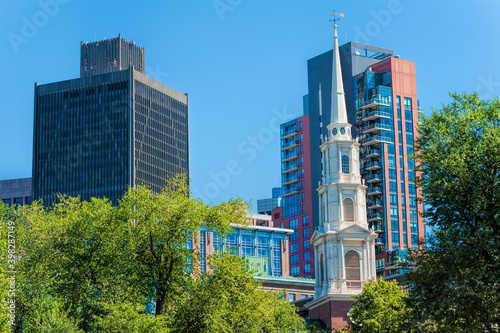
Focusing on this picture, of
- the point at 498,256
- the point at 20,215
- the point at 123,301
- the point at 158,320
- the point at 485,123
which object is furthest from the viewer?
the point at 20,215

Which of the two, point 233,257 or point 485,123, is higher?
point 485,123

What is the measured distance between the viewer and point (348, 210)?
12275cm

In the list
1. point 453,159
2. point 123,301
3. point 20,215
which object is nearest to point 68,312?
point 123,301

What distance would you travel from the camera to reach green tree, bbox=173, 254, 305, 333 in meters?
66.9

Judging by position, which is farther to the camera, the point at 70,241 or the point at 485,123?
the point at 70,241

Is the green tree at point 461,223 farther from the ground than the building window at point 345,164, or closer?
closer

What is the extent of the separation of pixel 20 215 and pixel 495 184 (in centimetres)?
4354

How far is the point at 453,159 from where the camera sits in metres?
58.2

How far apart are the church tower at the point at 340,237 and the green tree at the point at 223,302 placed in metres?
48.1

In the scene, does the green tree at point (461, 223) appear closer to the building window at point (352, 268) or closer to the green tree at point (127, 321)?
the green tree at point (127, 321)

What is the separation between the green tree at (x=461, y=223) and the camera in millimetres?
55062

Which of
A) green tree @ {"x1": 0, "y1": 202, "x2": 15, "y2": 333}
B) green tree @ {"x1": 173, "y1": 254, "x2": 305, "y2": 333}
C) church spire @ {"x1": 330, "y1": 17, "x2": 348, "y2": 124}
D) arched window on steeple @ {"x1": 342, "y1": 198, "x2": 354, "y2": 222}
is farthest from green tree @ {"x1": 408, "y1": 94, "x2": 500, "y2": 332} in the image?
church spire @ {"x1": 330, "y1": 17, "x2": 348, "y2": 124}

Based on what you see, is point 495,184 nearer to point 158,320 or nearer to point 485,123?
point 485,123

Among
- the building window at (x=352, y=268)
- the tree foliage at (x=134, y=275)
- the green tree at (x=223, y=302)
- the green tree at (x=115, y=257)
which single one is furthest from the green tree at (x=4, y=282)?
the building window at (x=352, y=268)
